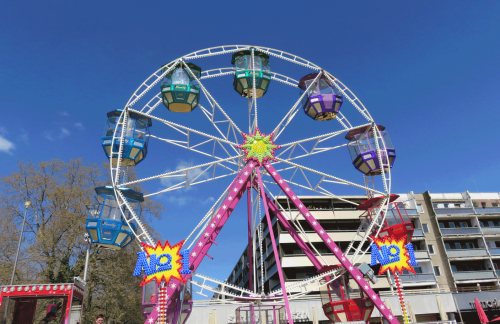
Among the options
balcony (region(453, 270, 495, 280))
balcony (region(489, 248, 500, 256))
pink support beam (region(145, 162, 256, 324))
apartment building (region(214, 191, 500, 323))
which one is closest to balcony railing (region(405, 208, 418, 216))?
apartment building (region(214, 191, 500, 323))

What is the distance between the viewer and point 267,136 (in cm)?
1859

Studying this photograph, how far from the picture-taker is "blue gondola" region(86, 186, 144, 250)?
52.0 ft

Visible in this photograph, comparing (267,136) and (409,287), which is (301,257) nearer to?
(409,287)

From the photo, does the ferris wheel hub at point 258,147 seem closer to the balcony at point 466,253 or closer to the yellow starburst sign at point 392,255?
the yellow starburst sign at point 392,255

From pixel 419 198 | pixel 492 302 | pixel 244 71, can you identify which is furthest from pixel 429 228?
pixel 244 71

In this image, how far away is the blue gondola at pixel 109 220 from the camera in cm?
1586

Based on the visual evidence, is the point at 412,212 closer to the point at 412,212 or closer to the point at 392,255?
the point at 412,212

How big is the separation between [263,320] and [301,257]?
25939 millimetres

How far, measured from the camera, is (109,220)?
52.5 ft

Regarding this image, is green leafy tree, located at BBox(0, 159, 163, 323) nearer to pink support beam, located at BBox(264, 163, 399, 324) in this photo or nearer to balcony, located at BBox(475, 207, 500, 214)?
pink support beam, located at BBox(264, 163, 399, 324)

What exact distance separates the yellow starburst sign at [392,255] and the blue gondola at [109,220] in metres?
10.5

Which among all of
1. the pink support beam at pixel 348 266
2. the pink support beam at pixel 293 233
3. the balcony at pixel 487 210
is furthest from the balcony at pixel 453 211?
the pink support beam at pixel 348 266

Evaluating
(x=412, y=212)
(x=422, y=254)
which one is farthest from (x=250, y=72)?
(x=422, y=254)

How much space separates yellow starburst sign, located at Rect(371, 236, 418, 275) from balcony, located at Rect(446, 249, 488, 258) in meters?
32.0
